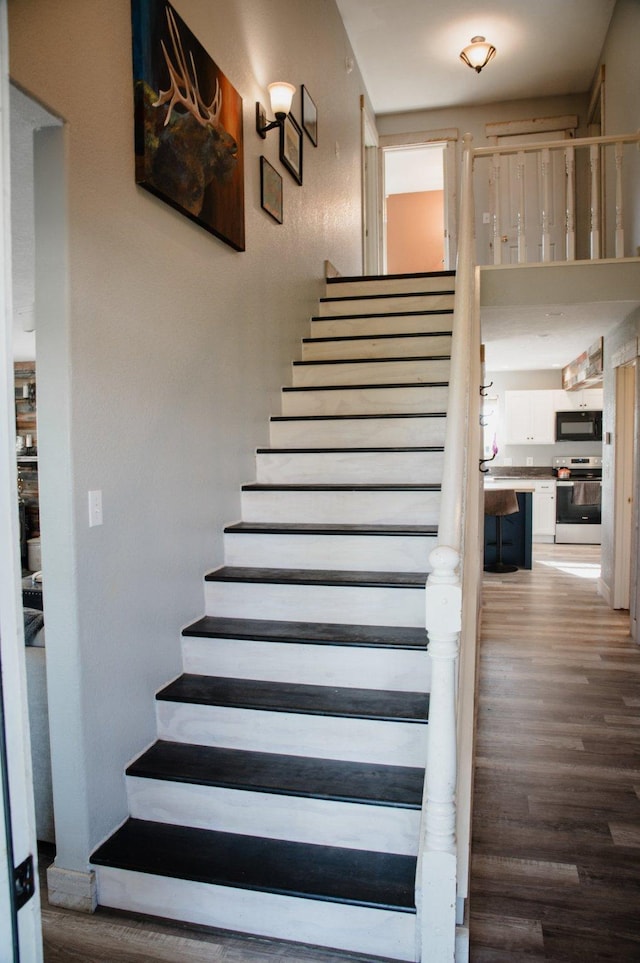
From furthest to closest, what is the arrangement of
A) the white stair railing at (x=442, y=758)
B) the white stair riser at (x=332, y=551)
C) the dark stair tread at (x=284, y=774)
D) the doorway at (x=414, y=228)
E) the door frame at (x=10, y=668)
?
1. the doorway at (x=414, y=228)
2. the white stair riser at (x=332, y=551)
3. the dark stair tread at (x=284, y=774)
4. the white stair railing at (x=442, y=758)
5. the door frame at (x=10, y=668)

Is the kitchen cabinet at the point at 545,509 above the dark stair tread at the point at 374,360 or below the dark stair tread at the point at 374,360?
below

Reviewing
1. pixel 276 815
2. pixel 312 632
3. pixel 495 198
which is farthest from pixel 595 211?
pixel 276 815

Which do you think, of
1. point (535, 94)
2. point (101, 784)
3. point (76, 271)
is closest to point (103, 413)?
point (76, 271)

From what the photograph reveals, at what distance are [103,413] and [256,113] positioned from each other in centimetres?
223

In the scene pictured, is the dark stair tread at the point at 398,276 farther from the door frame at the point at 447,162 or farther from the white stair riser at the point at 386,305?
the door frame at the point at 447,162

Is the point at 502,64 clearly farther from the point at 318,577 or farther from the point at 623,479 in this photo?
the point at 318,577

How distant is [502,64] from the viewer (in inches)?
251

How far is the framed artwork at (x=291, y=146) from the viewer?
3.78m

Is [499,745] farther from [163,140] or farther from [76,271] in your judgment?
A: [163,140]

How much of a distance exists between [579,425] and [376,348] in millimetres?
5662

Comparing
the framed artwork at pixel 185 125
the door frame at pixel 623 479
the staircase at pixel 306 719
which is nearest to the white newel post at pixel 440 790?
the staircase at pixel 306 719

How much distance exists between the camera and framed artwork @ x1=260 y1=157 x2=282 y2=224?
3432 millimetres

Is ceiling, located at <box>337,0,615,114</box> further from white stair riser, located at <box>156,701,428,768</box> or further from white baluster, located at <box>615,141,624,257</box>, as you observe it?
white stair riser, located at <box>156,701,428,768</box>

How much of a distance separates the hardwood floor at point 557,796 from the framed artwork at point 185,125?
2.53m
